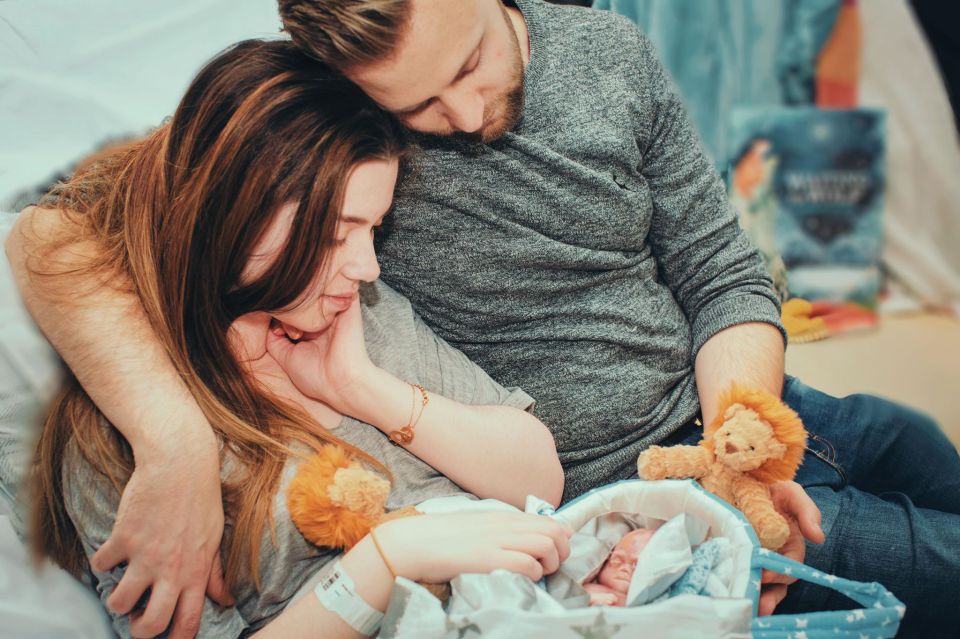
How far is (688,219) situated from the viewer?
4.05ft

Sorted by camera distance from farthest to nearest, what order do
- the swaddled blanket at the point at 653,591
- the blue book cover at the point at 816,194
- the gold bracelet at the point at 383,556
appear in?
the blue book cover at the point at 816,194 → the gold bracelet at the point at 383,556 → the swaddled blanket at the point at 653,591

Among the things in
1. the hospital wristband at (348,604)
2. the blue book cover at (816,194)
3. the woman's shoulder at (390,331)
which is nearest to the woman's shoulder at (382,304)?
the woman's shoulder at (390,331)

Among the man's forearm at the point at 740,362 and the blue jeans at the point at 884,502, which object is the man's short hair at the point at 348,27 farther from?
the blue jeans at the point at 884,502

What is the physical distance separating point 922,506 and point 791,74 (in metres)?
0.73

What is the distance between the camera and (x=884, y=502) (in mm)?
1100

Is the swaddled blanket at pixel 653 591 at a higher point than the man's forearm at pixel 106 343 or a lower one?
lower

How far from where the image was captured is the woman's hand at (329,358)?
98 centimetres

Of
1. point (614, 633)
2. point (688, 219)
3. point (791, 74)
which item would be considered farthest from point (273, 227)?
point (791, 74)

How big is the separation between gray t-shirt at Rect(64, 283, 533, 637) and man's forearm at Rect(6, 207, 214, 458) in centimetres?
10

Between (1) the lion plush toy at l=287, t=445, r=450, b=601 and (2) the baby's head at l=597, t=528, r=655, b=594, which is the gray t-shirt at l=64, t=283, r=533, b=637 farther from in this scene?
(2) the baby's head at l=597, t=528, r=655, b=594

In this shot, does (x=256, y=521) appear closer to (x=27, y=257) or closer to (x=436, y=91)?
(x=27, y=257)

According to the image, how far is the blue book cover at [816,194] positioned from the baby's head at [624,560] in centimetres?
74

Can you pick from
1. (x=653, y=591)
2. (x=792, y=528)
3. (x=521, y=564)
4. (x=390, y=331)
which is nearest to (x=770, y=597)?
(x=792, y=528)

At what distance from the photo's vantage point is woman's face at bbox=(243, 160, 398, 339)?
906 millimetres
